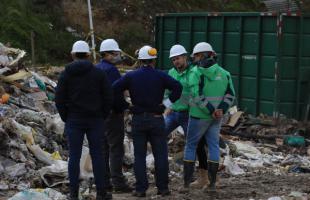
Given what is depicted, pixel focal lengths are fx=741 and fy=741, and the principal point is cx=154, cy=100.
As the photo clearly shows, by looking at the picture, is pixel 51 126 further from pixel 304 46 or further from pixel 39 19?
pixel 39 19

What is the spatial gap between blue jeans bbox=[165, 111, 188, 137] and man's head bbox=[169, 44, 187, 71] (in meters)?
0.59

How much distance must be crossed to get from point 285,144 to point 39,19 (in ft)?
48.1

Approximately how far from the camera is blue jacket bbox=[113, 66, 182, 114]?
871 centimetres

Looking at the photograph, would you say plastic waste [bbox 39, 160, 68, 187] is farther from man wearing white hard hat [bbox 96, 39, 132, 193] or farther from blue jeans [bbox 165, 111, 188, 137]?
blue jeans [bbox 165, 111, 188, 137]

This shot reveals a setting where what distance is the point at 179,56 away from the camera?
9438 mm

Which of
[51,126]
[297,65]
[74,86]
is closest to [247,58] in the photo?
[297,65]

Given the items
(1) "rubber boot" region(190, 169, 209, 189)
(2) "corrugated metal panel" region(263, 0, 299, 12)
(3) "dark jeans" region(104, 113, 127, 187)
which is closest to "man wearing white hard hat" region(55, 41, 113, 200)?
(3) "dark jeans" region(104, 113, 127, 187)

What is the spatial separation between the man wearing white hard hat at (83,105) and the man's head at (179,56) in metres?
1.39

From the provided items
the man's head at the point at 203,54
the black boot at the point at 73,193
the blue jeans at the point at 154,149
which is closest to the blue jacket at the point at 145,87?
the blue jeans at the point at 154,149

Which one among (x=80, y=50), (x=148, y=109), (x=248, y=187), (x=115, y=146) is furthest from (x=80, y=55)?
(x=248, y=187)

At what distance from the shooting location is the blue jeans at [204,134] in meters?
9.09

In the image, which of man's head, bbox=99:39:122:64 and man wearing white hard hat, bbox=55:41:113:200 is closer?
man wearing white hard hat, bbox=55:41:113:200

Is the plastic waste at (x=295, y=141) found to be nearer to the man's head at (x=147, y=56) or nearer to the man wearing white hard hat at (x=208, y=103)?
the man wearing white hard hat at (x=208, y=103)

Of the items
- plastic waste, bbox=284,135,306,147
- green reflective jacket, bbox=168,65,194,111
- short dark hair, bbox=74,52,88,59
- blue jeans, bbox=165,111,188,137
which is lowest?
plastic waste, bbox=284,135,306,147
